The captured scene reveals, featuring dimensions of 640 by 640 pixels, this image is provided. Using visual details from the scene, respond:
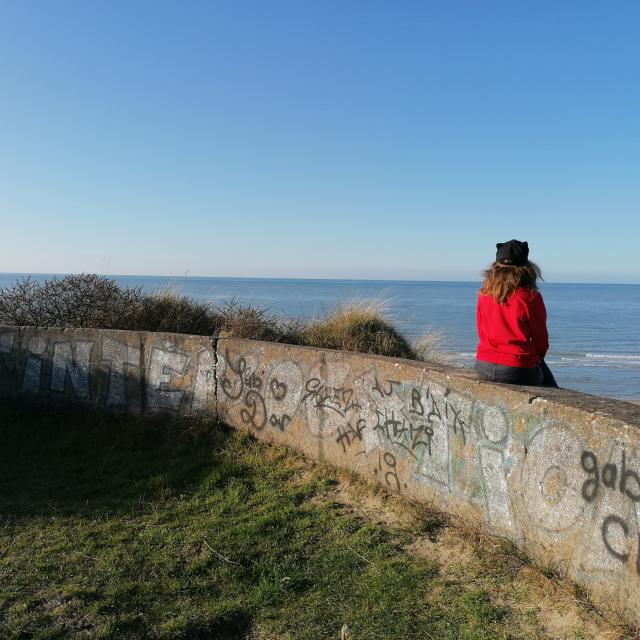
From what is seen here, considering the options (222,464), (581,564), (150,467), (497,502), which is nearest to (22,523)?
(150,467)

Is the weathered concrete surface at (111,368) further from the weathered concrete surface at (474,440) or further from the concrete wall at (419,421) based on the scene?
the weathered concrete surface at (474,440)

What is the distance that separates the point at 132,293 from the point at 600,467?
26.7ft

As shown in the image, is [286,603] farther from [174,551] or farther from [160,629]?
[174,551]

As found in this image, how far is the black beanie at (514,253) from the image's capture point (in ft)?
14.3

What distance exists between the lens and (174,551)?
13.9ft

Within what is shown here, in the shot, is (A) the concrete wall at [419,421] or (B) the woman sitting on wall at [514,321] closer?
(A) the concrete wall at [419,421]

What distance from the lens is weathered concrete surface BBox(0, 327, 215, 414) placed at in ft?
21.6

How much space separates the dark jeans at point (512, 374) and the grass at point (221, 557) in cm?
110

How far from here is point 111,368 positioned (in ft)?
23.3

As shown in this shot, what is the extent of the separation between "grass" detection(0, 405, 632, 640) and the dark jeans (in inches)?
43.3

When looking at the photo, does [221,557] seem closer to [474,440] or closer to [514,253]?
[474,440]

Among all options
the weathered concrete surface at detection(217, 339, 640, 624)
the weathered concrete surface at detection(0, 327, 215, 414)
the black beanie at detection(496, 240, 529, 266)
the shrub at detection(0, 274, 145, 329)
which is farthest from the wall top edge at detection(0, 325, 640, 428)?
the shrub at detection(0, 274, 145, 329)

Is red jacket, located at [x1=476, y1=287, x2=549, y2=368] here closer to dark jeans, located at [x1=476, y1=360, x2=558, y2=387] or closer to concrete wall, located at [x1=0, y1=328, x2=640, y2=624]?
dark jeans, located at [x1=476, y1=360, x2=558, y2=387]

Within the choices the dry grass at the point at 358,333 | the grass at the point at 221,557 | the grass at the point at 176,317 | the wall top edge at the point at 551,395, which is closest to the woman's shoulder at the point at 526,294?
the wall top edge at the point at 551,395
